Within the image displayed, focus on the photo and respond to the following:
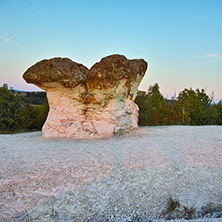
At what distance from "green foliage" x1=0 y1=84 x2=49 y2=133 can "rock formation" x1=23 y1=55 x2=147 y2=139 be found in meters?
7.57

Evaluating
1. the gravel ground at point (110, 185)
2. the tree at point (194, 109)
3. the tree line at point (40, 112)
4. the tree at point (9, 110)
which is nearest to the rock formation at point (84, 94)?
the gravel ground at point (110, 185)

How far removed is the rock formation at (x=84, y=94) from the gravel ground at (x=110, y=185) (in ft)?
10.6

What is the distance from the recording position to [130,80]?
32.6 ft

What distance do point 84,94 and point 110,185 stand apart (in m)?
5.88

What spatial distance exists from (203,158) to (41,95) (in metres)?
49.8

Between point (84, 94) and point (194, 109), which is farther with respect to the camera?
point (194, 109)

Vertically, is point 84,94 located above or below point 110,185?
above

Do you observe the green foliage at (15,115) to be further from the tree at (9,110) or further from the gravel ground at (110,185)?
the gravel ground at (110,185)

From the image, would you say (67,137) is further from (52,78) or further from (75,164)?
(75,164)

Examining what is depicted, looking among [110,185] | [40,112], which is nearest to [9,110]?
[40,112]

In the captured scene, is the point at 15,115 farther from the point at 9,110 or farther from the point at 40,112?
the point at 40,112

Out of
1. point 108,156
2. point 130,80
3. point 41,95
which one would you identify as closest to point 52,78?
point 130,80

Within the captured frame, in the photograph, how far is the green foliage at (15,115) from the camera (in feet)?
51.5

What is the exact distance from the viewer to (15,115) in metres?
16.1
